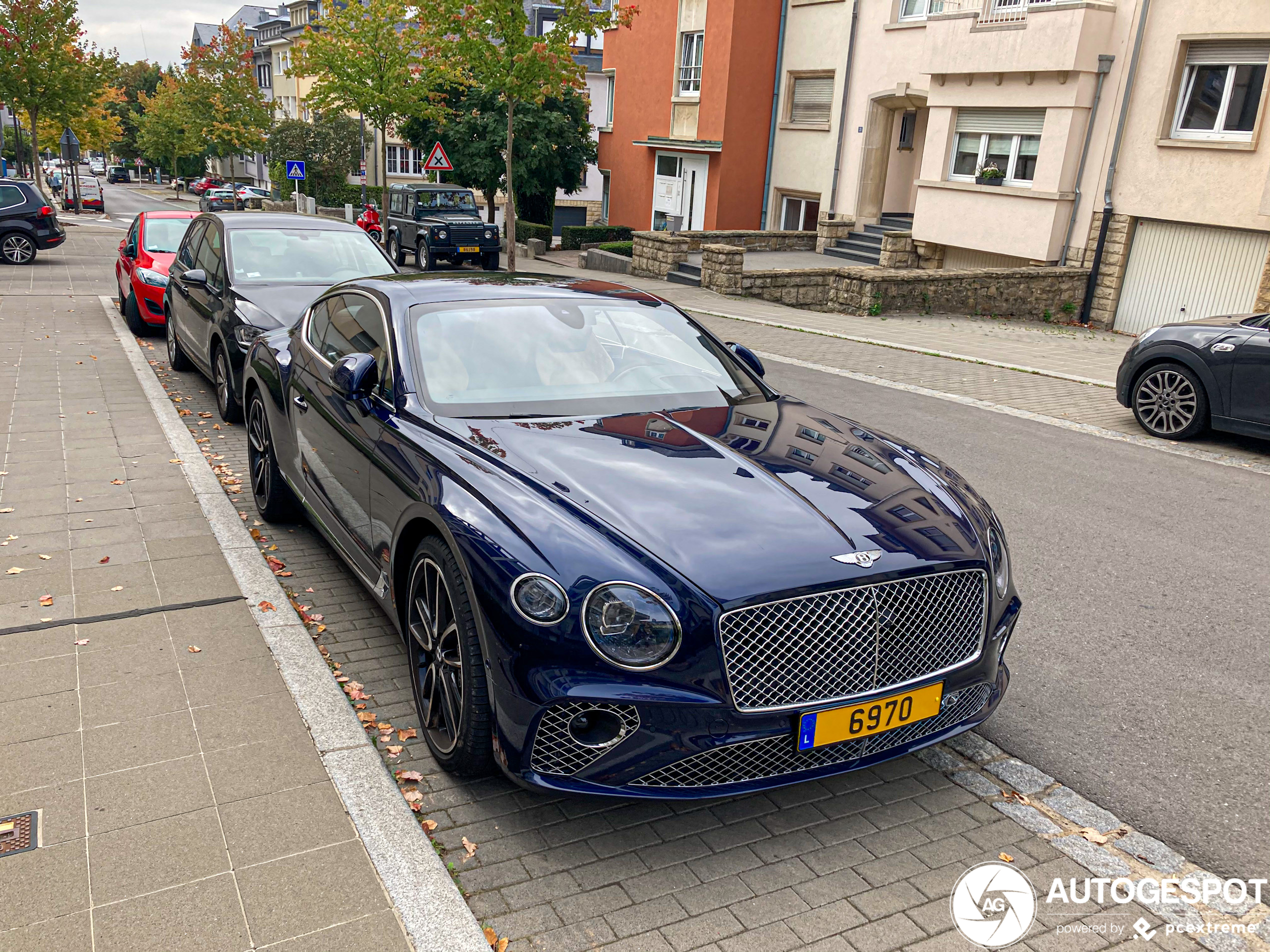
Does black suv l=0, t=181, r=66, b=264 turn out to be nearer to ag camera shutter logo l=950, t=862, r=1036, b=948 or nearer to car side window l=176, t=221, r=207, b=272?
car side window l=176, t=221, r=207, b=272

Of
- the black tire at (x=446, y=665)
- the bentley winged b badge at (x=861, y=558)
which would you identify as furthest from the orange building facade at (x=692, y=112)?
the bentley winged b badge at (x=861, y=558)

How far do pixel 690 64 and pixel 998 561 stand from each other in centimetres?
3081

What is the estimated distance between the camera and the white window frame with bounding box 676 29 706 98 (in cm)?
3092

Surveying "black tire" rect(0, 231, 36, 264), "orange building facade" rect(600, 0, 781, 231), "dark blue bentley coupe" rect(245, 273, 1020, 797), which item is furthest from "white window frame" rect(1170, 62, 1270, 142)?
"black tire" rect(0, 231, 36, 264)

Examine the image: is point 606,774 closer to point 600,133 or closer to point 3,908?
point 3,908

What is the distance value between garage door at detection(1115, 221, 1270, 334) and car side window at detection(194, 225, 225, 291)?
1613 cm

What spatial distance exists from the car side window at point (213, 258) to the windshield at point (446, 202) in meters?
16.2

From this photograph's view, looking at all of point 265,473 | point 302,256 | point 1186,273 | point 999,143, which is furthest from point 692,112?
point 265,473

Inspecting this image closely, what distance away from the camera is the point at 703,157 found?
1227 inches

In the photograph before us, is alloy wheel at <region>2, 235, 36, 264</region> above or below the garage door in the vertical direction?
below

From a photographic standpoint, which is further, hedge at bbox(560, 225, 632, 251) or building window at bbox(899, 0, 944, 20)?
hedge at bbox(560, 225, 632, 251)

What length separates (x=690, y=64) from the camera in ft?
104

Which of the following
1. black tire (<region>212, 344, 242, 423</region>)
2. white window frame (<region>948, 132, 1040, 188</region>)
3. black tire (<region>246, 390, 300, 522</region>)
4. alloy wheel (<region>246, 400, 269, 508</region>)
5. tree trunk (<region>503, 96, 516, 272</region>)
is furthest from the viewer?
tree trunk (<region>503, 96, 516, 272</region>)

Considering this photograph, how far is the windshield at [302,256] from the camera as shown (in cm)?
912
